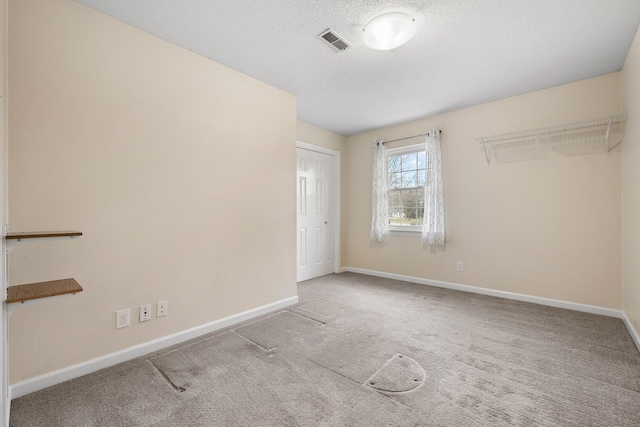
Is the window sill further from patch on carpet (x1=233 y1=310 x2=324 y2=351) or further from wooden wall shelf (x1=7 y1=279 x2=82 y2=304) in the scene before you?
wooden wall shelf (x1=7 y1=279 x2=82 y2=304)

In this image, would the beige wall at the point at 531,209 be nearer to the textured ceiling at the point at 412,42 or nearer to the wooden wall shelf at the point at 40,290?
the textured ceiling at the point at 412,42

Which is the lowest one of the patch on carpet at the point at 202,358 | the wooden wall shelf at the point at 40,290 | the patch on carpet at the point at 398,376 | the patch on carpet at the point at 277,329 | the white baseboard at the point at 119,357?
the patch on carpet at the point at 398,376

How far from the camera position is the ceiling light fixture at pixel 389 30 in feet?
6.61

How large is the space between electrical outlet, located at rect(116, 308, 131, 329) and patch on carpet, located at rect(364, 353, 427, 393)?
1.78 metres

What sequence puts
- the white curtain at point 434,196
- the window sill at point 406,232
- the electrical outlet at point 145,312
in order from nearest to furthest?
the electrical outlet at point 145,312
the white curtain at point 434,196
the window sill at point 406,232

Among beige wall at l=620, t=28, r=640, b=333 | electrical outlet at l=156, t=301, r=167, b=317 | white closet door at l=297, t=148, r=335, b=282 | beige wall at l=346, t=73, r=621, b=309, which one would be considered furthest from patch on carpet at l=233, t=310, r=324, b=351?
beige wall at l=620, t=28, r=640, b=333

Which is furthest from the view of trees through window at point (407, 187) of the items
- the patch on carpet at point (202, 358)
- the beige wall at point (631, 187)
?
the patch on carpet at point (202, 358)

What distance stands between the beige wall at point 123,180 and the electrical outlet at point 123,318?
4 centimetres

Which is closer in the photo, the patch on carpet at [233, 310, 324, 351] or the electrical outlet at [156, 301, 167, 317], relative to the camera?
the electrical outlet at [156, 301, 167, 317]

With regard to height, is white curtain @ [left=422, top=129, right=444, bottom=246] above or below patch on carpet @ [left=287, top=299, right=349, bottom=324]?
above

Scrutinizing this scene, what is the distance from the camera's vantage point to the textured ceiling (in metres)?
1.97

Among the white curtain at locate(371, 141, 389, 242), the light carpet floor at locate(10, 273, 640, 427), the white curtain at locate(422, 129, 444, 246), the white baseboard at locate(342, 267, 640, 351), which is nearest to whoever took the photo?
the light carpet floor at locate(10, 273, 640, 427)

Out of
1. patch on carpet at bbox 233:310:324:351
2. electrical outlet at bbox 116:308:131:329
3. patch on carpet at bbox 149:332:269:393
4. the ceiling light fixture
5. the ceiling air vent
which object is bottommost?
patch on carpet at bbox 149:332:269:393

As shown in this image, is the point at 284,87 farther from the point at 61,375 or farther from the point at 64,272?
the point at 61,375
